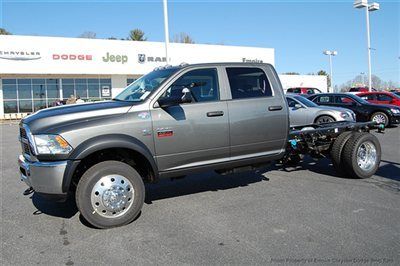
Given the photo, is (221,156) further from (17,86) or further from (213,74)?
(17,86)

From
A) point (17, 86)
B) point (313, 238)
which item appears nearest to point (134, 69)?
point (17, 86)

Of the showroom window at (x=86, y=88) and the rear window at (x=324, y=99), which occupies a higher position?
the showroom window at (x=86, y=88)

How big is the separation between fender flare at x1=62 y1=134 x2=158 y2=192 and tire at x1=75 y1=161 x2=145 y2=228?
0.19 m

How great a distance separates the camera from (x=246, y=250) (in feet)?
13.4

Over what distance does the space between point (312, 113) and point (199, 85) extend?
8.79 m

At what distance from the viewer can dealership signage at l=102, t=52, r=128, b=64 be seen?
32875 millimetres

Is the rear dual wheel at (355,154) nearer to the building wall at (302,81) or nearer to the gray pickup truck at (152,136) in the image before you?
the gray pickup truck at (152,136)

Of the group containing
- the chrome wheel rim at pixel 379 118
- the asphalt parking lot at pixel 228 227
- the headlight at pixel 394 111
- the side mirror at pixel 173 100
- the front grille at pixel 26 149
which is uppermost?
the side mirror at pixel 173 100

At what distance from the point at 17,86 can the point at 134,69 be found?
962cm

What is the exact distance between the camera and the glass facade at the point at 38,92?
30672 mm

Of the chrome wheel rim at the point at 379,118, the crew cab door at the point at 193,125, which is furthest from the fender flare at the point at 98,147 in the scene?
the chrome wheel rim at the point at 379,118

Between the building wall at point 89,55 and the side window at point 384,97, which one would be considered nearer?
the side window at point 384,97

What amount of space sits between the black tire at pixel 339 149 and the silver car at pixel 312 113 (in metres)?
5.84

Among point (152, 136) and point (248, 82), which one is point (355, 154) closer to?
point (248, 82)
